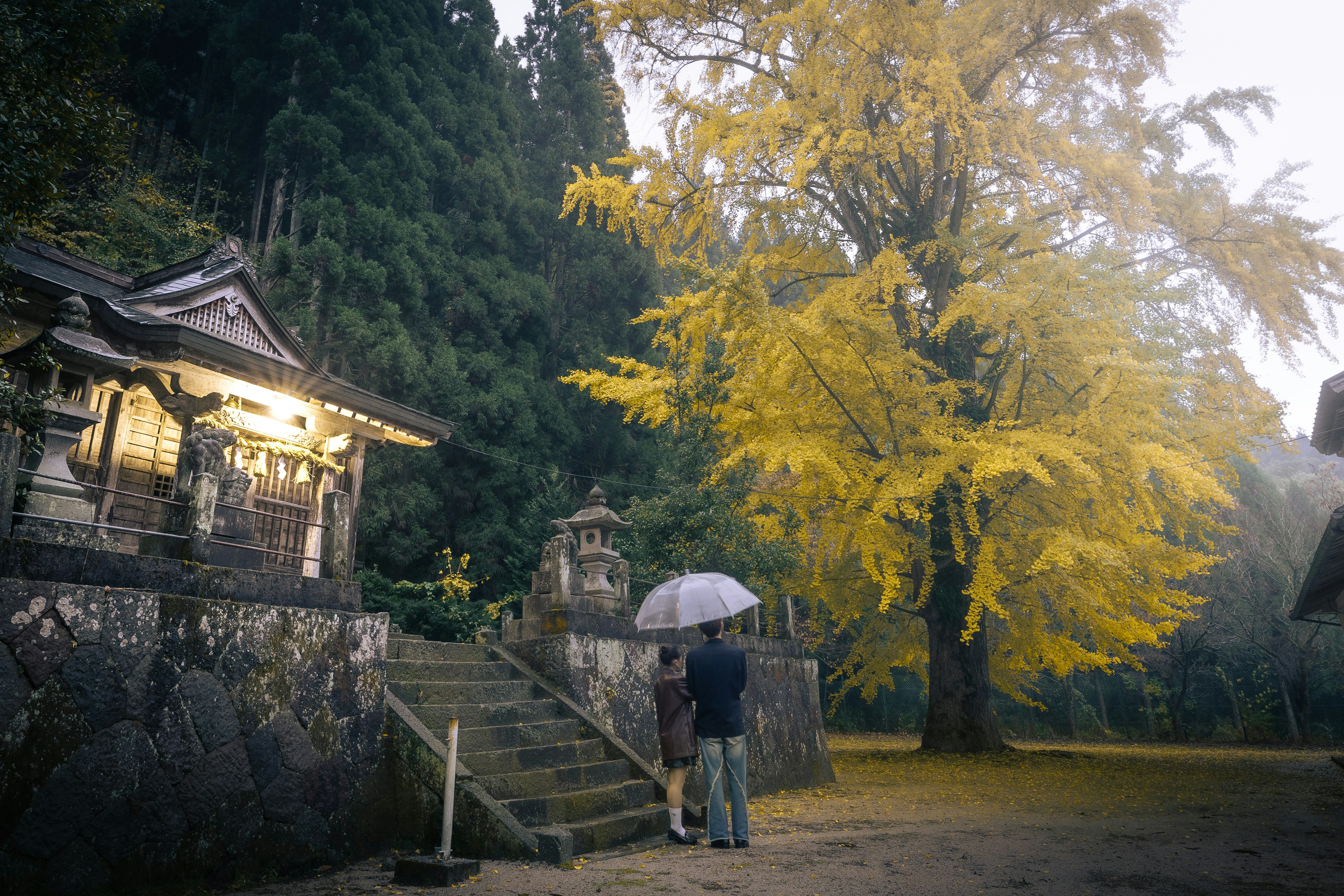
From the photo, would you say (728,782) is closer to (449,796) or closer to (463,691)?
(449,796)

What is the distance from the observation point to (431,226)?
19.0 m

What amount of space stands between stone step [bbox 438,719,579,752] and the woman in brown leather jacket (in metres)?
1.01

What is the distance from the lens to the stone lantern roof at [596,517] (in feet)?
26.9

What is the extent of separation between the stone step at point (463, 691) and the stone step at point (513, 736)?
34cm

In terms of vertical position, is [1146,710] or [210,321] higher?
[210,321]

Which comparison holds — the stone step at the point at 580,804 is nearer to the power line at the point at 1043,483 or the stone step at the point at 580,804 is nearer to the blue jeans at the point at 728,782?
the blue jeans at the point at 728,782

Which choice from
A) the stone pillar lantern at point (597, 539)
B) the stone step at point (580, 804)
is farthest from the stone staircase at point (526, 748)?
the stone pillar lantern at point (597, 539)

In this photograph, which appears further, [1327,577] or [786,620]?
[786,620]

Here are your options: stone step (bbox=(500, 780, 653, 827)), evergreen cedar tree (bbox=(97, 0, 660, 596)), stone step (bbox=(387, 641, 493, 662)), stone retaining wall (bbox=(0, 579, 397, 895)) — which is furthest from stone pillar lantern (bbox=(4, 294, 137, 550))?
evergreen cedar tree (bbox=(97, 0, 660, 596))

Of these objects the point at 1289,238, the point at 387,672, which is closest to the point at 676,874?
the point at 387,672

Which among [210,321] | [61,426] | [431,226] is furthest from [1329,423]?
[431,226]

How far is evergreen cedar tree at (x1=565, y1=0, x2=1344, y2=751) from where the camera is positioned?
10.1 meters

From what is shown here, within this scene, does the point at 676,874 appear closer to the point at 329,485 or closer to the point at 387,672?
the point at 387,672

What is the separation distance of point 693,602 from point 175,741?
3.48 metres
